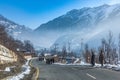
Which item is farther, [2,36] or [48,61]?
[48,61]

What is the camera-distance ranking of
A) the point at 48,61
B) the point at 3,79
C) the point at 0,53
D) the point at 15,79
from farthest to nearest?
the point at 48,61 < the point at 0,53 < the point at 15,79 < the point at 3,79

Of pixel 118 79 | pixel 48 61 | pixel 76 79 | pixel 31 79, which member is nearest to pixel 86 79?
pixel 76 79

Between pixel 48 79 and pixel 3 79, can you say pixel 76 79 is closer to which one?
pixel 48 79

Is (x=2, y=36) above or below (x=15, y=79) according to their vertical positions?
above

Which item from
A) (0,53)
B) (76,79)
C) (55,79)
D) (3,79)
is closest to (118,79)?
(76,79)

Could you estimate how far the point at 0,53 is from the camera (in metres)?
34.4

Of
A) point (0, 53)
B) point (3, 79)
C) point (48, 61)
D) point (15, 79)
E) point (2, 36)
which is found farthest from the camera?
point (48, 61)

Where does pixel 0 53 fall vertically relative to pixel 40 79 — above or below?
above

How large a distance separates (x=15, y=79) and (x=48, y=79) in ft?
7.22

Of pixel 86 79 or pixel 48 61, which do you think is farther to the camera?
pixel 48 61

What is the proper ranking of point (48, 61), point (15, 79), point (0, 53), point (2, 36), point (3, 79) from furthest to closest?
1. point (48, 61)
2. point (2, 36)
3. point (0, 53)
4. point (15, 79)
5. point (3, 79)

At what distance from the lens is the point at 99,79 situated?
21.0 metres

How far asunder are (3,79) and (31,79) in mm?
2902

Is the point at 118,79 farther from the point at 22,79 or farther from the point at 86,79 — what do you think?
the point at 22,79
